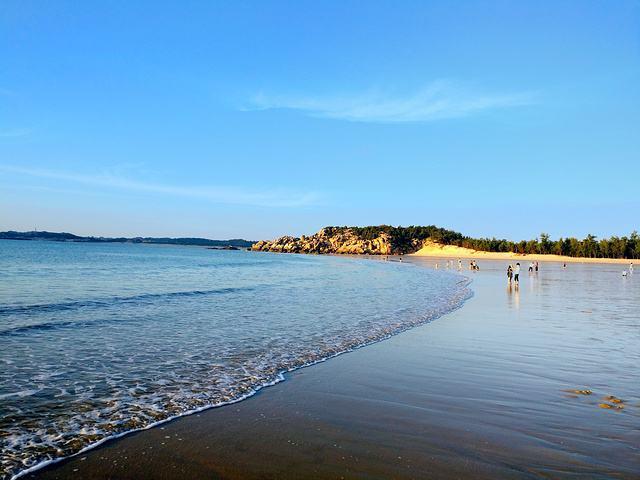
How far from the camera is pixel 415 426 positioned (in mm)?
6051

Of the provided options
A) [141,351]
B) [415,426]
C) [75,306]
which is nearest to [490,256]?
[75,306]

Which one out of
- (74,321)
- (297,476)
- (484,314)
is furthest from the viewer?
(484,314)

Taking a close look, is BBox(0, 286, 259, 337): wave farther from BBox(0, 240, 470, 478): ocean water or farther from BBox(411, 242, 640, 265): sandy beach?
BBox(411, 242, 640, 265): sandy beach

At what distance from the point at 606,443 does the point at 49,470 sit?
20.9 ft

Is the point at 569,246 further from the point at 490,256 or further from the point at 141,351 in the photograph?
the point at 141,351

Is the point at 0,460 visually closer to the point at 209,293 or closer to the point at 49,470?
the point at 49,470

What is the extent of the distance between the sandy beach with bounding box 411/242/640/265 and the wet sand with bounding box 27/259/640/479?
110m

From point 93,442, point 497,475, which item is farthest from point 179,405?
point 497,475

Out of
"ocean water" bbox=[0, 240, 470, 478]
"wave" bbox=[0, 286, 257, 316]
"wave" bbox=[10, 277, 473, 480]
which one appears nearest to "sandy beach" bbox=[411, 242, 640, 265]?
"wave" bbox=[0, 286, 257, 316]

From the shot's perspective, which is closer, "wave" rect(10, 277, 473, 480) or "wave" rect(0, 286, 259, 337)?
"wave" rect(10, 277, 473, 480)

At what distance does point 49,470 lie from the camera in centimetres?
491

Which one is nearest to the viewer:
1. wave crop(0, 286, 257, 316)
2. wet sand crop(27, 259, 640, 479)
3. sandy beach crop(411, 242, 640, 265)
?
wet sand crop(27, 259, 640, 479)

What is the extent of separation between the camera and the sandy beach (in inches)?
4368

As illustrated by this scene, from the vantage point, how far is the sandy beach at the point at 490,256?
111 metres
